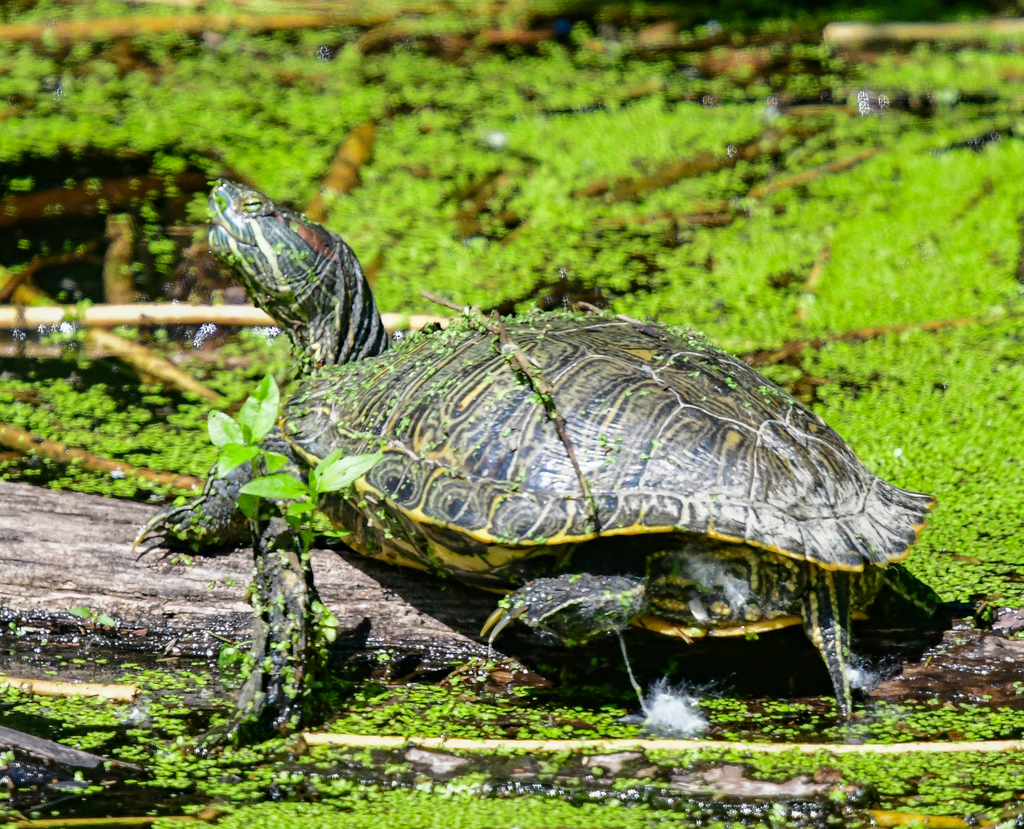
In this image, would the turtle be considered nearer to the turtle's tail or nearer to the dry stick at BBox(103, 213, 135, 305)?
the turtle's tail

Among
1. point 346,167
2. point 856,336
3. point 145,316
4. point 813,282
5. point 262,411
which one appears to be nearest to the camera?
point 262,411

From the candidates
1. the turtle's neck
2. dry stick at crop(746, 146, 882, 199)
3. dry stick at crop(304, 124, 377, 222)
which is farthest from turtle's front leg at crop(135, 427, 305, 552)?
dry stick at crop(746, 146, 882, 199)

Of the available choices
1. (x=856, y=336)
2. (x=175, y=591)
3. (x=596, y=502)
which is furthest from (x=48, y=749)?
(x=856, y=336)

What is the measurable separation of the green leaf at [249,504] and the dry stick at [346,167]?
136 inches

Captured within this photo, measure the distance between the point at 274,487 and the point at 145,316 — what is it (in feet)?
8.25

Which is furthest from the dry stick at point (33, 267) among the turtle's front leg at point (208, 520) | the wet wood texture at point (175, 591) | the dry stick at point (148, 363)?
the turtle's front leg at point (208, 520)

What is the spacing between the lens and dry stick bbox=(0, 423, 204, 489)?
4.04 metres

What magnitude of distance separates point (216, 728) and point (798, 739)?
1.45 metres

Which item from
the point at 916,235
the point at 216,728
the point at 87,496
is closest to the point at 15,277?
the point at 87,496

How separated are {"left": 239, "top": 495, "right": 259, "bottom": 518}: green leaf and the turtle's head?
1313 mm

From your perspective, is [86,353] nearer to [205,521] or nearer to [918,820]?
[205,521]

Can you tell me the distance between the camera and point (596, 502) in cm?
282

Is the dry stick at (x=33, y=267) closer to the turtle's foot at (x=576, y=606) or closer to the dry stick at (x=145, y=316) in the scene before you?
the dry stick at (x=145, y=316)

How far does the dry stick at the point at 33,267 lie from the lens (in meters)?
5.32
